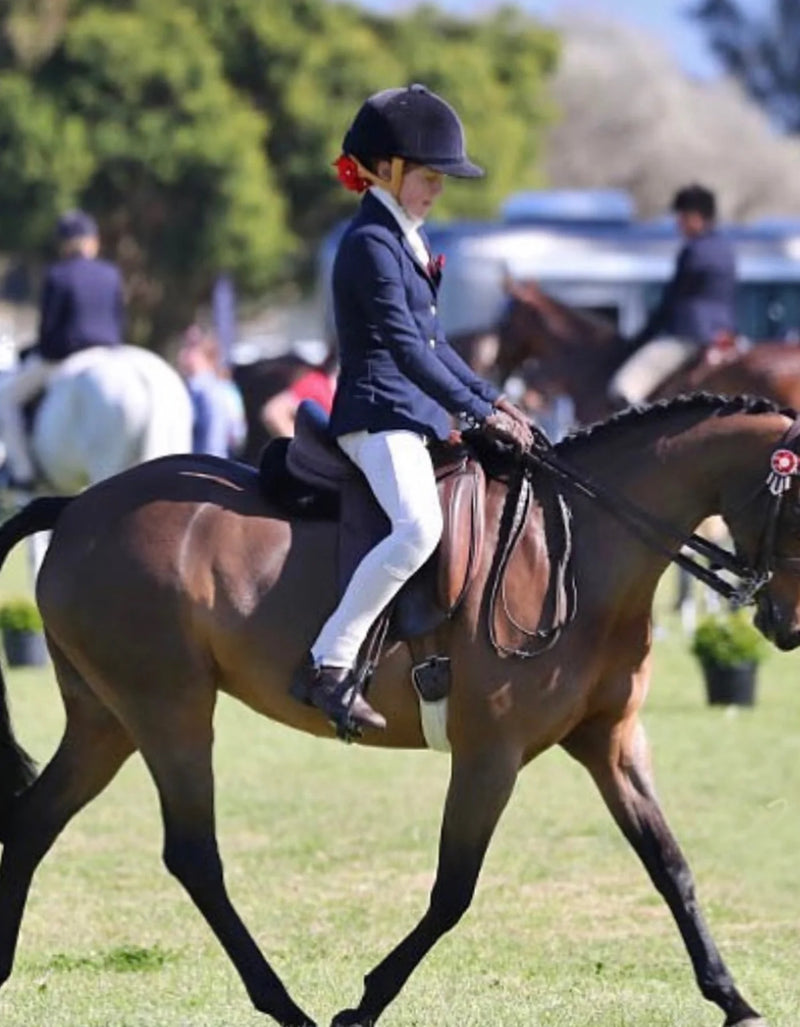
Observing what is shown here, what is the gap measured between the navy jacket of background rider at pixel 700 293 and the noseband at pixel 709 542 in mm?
11254

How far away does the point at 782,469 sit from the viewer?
746cm

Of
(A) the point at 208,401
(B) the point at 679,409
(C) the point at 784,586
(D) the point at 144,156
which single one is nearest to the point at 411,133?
(B) the point at 679,409

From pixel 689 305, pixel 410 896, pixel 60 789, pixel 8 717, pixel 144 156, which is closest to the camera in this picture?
pixel 60 789

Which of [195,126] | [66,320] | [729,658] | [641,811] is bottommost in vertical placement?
[641,811]

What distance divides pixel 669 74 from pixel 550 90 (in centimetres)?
651

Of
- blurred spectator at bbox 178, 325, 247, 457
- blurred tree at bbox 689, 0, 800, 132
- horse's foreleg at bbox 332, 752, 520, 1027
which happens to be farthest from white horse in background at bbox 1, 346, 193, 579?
blurred tree at bbox 689, 0, 800, 132

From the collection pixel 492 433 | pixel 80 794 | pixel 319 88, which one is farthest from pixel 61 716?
pixel 319 88

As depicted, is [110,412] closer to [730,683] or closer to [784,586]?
[730,683]

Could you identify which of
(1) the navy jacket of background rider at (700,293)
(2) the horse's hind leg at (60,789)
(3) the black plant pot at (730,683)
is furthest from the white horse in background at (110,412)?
(2) the horse's hind leg at (60,789)

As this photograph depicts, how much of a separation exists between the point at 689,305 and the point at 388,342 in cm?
1194

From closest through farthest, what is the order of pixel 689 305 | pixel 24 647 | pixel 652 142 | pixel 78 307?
pixel 78 307 < pixel 24 647 < pixel 689 305 < pixel 652 142

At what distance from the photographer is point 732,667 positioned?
15086 mm

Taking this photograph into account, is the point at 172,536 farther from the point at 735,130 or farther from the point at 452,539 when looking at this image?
the point at 735,130

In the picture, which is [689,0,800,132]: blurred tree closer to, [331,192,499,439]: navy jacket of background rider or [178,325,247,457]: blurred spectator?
[178,325,247,457]: blurred spectator
